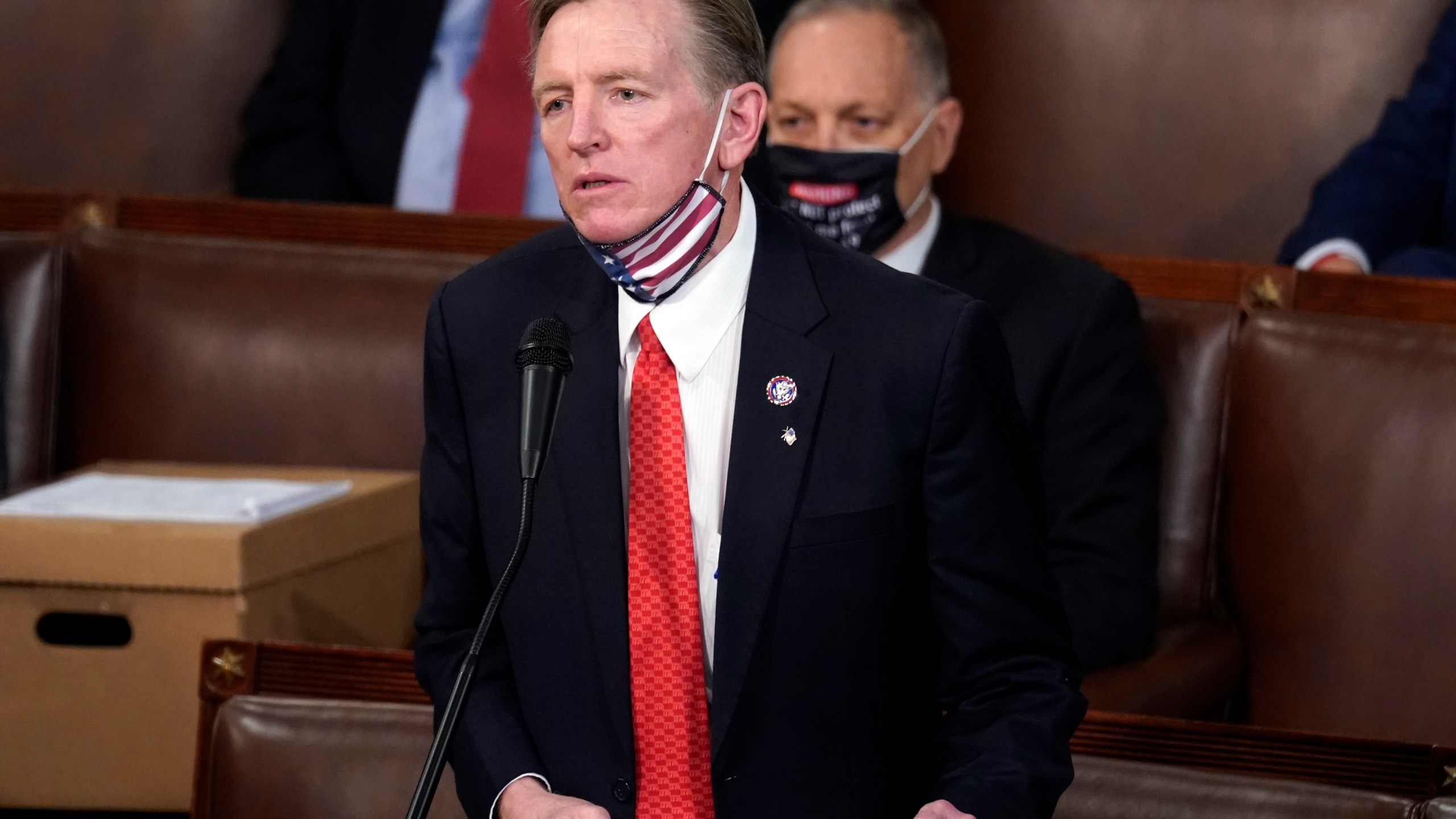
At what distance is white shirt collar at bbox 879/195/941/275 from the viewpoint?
2285 millimetres

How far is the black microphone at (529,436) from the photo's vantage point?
1.00 m

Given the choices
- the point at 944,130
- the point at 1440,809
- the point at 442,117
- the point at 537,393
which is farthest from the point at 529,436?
the point at 442,117

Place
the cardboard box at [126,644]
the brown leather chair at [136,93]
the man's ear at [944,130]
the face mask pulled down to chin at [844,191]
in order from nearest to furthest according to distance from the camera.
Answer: the cardboard box at [126,644] < the face mask pulled down to chin at [844,191] < the man's ear at [944,130] < the brown leather chair at [136,93]

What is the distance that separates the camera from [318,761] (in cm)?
150

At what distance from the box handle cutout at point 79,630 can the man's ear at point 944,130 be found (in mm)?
1287

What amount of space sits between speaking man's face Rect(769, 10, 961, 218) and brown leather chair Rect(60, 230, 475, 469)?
53cm

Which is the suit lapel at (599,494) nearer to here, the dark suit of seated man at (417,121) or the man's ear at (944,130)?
the man's ear at (944,130)

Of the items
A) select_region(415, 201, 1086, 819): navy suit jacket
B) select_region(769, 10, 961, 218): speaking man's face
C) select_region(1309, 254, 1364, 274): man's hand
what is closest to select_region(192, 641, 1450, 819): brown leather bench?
select_region(415, 201, 1086, 819): navy suit jacket

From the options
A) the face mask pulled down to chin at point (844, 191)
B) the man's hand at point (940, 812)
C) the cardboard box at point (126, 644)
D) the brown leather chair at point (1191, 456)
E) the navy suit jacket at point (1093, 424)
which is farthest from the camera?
the face mask pulled down to chin at point (844, 191)

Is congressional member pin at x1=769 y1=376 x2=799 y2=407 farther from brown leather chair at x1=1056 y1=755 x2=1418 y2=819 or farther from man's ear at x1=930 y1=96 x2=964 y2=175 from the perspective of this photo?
man's ear at x1=930 y1=96 x2=964 y2=175

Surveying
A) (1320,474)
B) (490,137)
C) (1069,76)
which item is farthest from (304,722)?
(1069,76)

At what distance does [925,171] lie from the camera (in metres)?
2.36

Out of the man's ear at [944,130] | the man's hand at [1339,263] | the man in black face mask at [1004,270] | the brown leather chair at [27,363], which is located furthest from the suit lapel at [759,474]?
the man's hand at [1339,263]

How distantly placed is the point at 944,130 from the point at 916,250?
23 centimetres
